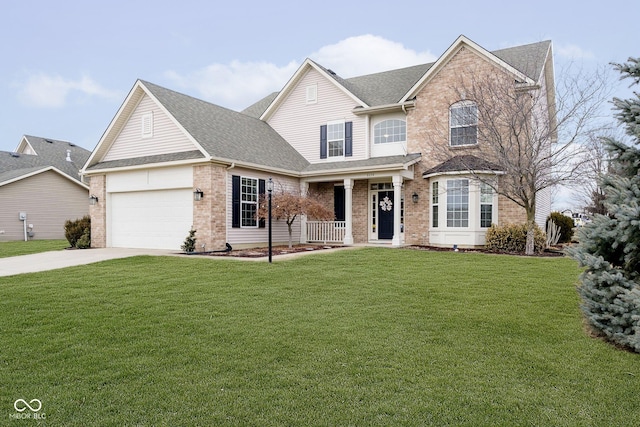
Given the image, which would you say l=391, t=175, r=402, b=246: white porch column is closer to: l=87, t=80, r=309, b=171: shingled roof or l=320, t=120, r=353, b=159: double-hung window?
l=320, t=120, r=353, b=159: double-hung window

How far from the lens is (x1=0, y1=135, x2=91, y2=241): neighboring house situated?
76.5 ft

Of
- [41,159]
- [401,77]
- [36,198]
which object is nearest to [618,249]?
[401,77]

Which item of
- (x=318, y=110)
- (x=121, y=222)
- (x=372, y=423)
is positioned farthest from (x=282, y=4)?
(x=372, y=423)

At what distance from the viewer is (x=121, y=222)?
1653 centimetres

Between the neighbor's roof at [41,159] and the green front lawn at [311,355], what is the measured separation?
21.0 metres

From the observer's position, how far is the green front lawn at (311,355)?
3266 mm

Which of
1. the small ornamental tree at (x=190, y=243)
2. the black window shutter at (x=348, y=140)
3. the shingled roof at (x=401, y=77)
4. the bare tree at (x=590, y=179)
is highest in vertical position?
the shingled roof at (x=401, y=77)

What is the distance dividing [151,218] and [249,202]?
3744 millimetres

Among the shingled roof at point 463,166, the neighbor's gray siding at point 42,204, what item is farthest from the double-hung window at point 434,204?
the neighbor's gray siding at point 42,204

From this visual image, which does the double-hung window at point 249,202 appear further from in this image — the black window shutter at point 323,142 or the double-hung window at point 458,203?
the double-hung window at point 458,203

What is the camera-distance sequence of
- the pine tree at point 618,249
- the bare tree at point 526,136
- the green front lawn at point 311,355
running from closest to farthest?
1. the green front lawn at point 311,355
2. the pine tree at point 618,249
3. the bare tree at point 526,136

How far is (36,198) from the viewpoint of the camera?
80.4 ft

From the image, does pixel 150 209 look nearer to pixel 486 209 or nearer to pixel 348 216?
pixel 348 216

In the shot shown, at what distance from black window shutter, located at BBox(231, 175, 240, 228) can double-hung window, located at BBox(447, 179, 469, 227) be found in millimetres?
7428
